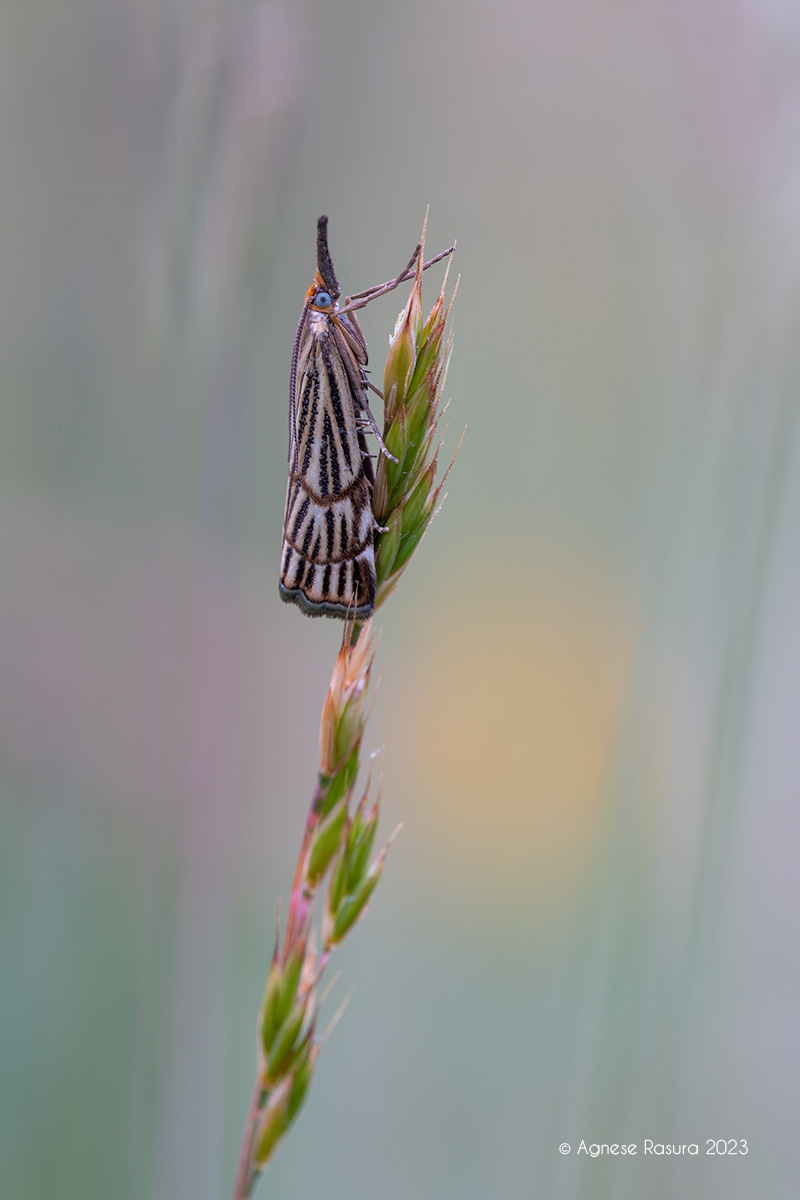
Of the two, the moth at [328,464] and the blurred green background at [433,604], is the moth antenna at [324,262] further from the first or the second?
the blurred green background at [433,604]

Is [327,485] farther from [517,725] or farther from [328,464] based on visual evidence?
[517,725]

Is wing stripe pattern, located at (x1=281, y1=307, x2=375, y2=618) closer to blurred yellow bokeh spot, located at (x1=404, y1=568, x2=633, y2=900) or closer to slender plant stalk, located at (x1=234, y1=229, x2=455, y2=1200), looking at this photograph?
slender plant stalk, located at (x1=234, y1=229, x2=455, y2=1200)

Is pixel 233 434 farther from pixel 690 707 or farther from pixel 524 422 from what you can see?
pixel 690 707

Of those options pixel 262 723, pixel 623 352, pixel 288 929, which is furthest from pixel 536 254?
pixel 288 929

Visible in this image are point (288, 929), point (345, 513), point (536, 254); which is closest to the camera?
point (288, 929)

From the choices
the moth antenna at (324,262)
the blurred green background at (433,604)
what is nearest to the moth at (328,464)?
the moth antenna at (324,262)

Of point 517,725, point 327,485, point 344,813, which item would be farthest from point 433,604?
point 344,813
